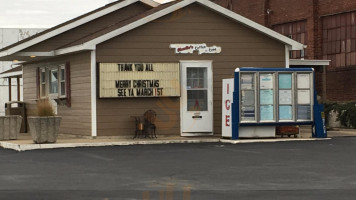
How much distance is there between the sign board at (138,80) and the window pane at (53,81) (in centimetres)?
429

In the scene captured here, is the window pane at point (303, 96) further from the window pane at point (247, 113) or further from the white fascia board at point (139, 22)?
the white fascia board at point (139, 22)

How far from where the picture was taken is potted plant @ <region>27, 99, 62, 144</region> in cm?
2178

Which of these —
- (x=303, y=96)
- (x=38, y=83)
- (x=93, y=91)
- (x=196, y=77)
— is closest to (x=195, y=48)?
(x=196, y=77)

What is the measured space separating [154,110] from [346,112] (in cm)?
1088

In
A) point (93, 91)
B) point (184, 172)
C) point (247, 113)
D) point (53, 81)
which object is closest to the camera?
point (184, 172)

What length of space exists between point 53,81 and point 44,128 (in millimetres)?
6237

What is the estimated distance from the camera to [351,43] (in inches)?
1368

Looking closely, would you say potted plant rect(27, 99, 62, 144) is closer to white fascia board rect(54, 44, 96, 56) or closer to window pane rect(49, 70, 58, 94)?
white fascia board rect(54, 44, 96, 56)

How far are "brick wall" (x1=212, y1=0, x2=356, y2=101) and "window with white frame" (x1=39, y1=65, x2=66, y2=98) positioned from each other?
1458 cm

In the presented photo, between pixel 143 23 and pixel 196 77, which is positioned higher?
pixel 143 23

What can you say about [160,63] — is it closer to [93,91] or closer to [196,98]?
[196,98]

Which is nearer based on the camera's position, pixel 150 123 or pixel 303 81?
pixel 303 81

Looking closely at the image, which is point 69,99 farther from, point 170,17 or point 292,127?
point 292,127

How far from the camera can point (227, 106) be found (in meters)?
23.5
